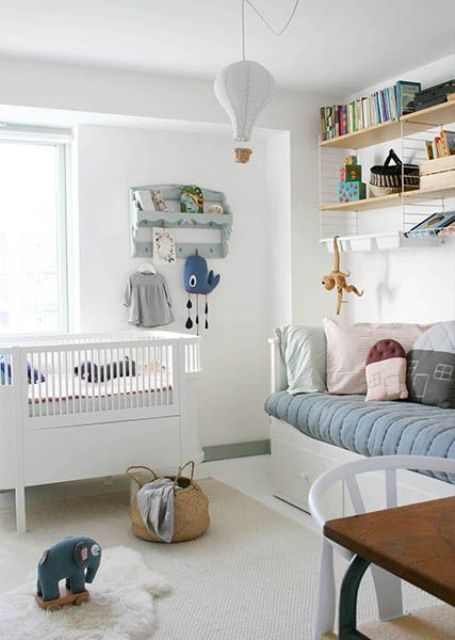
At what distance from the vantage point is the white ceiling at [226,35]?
305 cm

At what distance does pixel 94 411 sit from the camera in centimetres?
Answer: 329

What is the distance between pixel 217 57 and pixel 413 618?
309 centimetres

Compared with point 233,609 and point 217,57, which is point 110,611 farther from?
point 217,57

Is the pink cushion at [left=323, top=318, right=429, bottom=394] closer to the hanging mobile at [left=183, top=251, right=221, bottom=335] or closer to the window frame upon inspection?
the hanging mobile at [left=183, top=251, right=221, bottom=335]

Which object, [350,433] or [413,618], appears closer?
[413,618]

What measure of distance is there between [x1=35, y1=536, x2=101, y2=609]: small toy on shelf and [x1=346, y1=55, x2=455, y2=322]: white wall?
2270 millimetres

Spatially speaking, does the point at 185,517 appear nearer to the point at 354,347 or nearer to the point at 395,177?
the point at 354,347

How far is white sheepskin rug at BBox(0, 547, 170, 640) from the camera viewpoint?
2.16 m

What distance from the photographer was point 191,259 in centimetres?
438

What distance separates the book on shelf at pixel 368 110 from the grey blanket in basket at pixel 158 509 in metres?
2.24

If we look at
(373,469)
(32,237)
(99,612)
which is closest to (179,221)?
(32,237)

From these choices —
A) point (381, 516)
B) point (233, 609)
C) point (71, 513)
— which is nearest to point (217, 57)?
point (71, 513)

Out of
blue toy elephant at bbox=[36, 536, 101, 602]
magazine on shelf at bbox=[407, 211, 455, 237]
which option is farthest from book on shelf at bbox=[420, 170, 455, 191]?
blue toy elephant at bbox=[36, 536, 101, 602]

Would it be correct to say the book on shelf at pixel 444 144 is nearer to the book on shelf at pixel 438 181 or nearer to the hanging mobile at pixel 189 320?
the book on shelf at pixel 438 181
